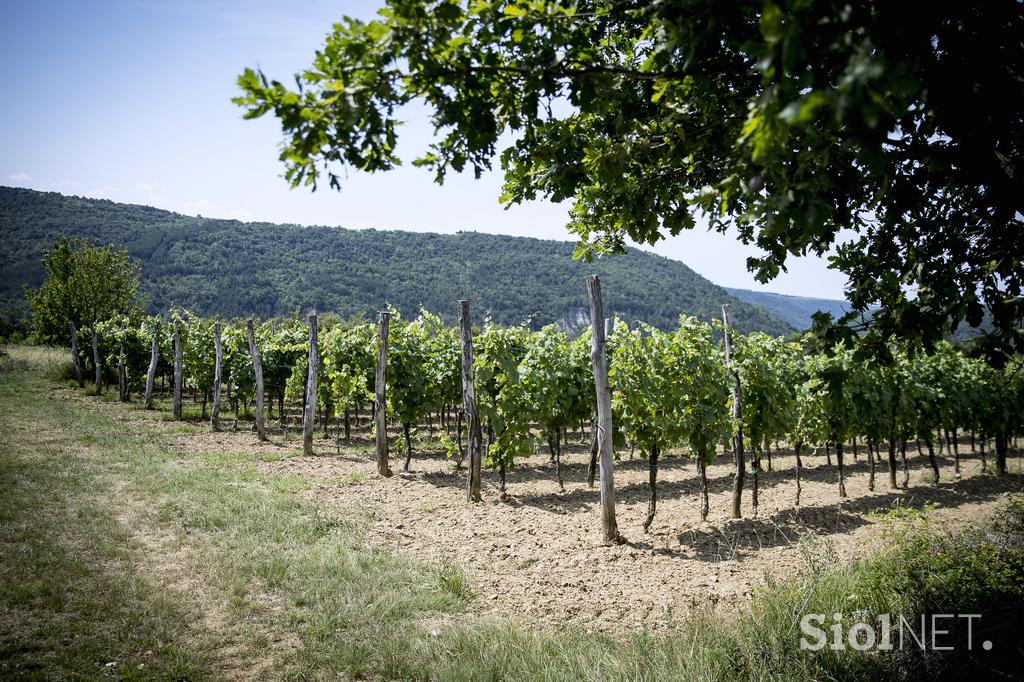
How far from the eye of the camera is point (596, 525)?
812cm

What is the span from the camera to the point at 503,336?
37.3 feet

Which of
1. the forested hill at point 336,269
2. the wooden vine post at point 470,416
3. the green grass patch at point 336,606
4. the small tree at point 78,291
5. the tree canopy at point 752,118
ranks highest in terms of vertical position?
the forested hill at point 336,269

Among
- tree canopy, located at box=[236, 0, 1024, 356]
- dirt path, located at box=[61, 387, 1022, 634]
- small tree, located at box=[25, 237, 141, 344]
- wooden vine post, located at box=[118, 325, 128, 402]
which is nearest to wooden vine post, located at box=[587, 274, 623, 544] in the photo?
dirt path, located at box=[61, 387, 1022, 634]

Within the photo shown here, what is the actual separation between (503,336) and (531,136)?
26.2 ft

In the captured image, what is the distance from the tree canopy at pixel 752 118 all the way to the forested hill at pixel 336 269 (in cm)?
9070

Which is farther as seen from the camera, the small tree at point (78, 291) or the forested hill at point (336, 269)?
the forested hill at point (336, 269)

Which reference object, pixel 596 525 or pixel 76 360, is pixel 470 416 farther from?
pixel 76 360

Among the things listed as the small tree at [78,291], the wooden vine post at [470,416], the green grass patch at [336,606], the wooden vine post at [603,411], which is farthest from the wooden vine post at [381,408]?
the small tree at [78,291]

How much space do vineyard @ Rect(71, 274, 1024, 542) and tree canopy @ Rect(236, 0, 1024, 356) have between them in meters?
0.90

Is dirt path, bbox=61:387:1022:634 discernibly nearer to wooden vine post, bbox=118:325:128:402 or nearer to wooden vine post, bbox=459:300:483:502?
wooden vine post, bbox=459:300:483:502

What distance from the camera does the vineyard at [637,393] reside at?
850 cm

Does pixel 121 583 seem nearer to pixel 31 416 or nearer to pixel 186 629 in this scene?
pixel 186 629

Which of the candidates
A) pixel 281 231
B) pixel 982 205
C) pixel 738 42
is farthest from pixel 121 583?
pixel 281 231

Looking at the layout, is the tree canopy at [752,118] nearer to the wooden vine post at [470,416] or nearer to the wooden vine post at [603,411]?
the wooden vine post at [603,411]
